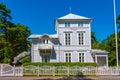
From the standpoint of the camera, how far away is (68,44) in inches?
1405

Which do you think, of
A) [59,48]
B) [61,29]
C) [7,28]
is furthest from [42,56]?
[7,28]

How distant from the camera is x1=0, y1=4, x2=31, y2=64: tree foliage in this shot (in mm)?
37469

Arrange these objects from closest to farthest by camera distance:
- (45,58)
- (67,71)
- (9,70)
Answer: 1. (9,70)
2. (67,71)
3. (45,58)

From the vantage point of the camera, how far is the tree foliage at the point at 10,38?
37.5 meters

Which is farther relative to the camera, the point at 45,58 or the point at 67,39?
the point at 67,39

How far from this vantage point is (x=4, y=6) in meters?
38.1

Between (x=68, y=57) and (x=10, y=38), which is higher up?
(x=10, y=38)

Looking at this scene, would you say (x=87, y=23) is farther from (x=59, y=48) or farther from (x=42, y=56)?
(x=42, y=56)

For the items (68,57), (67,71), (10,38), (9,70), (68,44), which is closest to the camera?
(9,70)

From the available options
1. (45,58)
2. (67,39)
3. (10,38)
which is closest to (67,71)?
(45,58)

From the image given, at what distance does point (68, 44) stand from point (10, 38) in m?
11.1

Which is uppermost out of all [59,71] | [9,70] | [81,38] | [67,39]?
[81,38]

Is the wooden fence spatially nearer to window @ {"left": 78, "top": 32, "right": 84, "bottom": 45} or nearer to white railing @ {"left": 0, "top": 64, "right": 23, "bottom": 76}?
white railing @ {"left": 0, "top": 64, "right": 23, "bottom": 76}

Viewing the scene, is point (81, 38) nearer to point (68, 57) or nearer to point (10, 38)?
point (68, 57)
